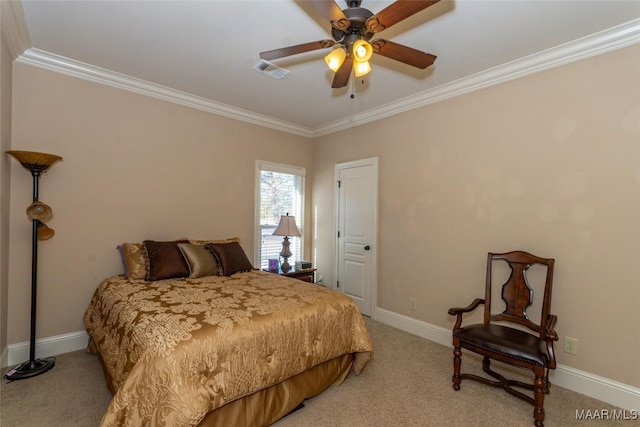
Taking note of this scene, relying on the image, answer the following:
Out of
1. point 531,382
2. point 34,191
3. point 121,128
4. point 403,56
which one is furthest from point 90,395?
point 531,382

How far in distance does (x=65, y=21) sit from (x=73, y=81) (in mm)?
829

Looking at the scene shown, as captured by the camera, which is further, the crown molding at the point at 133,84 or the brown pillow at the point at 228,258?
the brown pillow at the point at 228,258

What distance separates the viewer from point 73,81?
297 centimetres

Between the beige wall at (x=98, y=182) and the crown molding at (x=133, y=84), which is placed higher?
the crown molding at (x=133, y=84)

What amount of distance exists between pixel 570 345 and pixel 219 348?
274 centimetres

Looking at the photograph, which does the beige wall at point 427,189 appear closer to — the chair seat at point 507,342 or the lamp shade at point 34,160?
the lamp shade at point 34,160

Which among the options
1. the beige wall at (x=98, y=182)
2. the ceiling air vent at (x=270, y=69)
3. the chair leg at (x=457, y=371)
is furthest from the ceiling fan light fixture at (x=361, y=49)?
the beige wall at (x=98, y=182)

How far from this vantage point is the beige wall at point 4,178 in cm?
244

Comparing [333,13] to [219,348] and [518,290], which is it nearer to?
[219,348]

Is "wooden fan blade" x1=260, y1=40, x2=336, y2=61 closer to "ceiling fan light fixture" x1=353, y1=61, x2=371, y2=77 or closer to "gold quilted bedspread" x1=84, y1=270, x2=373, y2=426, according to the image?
"ceiling fan light fixture" x1=353, y1=61, x2=371, y2=77

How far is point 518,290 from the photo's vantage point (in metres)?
2.61

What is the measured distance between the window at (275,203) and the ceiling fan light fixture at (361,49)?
2.76m

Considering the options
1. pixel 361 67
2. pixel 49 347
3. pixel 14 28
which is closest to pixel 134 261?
pixel 49 347

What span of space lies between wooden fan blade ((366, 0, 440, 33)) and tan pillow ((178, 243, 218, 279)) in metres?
2.58
